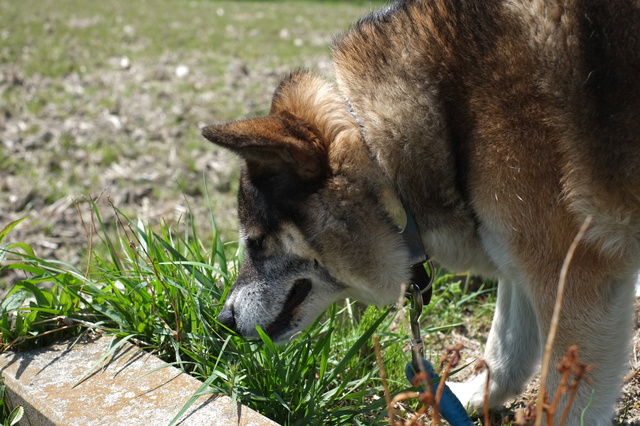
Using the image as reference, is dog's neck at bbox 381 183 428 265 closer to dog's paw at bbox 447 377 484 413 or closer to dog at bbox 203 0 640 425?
dog at bbox 203 0 640 425

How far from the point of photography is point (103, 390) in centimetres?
239

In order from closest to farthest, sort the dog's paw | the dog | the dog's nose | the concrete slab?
the dog < the concrete slab < the dog's nose < the dog's paw

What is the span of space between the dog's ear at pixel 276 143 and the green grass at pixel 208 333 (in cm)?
62

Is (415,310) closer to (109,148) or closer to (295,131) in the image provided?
(295,131)

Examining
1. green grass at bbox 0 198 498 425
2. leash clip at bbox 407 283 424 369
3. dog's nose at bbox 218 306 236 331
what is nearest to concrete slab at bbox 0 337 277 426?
green grass at bbox 0 198 498 425

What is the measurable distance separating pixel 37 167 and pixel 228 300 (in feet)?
10.6

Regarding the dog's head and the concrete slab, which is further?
the dog's head

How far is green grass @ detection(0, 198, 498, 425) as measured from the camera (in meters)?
2.42

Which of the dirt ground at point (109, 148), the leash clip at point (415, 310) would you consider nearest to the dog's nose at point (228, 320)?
the leash clip at point (415, 310)

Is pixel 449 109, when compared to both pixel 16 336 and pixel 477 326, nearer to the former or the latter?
pixel 477 326

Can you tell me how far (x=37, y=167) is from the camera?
17.2 ft

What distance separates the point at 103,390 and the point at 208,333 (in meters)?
0.44

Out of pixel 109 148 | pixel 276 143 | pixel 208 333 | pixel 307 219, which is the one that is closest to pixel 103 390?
pixel 208 333

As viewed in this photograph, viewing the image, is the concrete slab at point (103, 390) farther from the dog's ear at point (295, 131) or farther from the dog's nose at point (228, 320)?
the dog's ear at point (295, 131)
